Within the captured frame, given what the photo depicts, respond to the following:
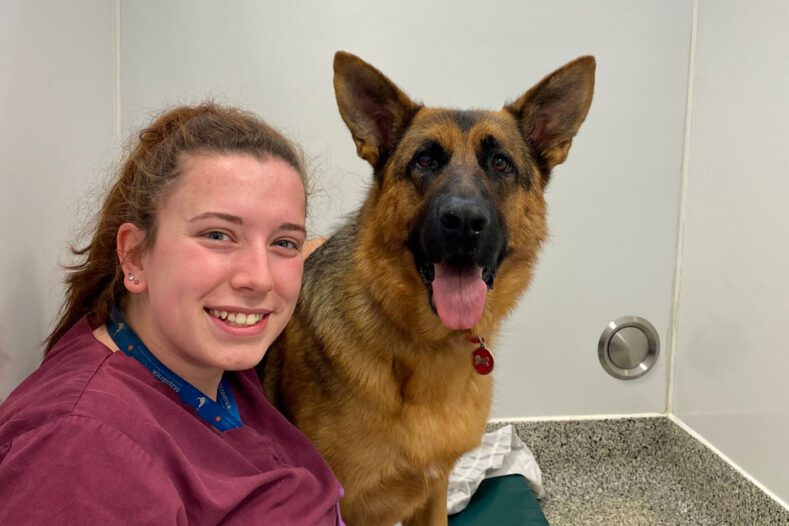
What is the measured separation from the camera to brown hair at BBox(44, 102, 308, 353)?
39.8 inches

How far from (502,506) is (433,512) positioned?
0.46 metres

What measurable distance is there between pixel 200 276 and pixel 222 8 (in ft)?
5.64

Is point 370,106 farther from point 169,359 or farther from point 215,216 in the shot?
point 169,359

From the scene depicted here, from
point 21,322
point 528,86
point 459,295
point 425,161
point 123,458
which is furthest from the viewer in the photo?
point 528,86

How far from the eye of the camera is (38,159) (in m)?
1.33

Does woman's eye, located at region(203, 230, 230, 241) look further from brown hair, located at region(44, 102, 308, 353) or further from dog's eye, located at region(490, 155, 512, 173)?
dog's eye, located at region(490, 155, 512, 173)

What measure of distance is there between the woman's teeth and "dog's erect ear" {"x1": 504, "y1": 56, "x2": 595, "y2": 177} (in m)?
1.03

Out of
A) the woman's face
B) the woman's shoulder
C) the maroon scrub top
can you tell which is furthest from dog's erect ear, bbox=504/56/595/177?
the woman's shoulder

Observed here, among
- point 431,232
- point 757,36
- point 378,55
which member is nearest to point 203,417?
point 431,232

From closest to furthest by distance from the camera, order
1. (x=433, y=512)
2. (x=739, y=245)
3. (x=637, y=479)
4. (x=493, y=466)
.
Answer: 1. (x=433, y=512)
2. (x=739, y=245)
3. (x=493, y=466)
4. (x=637, y=479)

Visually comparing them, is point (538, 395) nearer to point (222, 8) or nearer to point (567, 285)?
point (567, 285)

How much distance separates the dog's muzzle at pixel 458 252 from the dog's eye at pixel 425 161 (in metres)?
0.17

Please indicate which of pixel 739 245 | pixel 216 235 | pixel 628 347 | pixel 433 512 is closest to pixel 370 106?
pixel 216 235

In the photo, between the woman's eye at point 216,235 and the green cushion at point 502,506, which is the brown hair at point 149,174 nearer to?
the woman's eye at point 216,235
